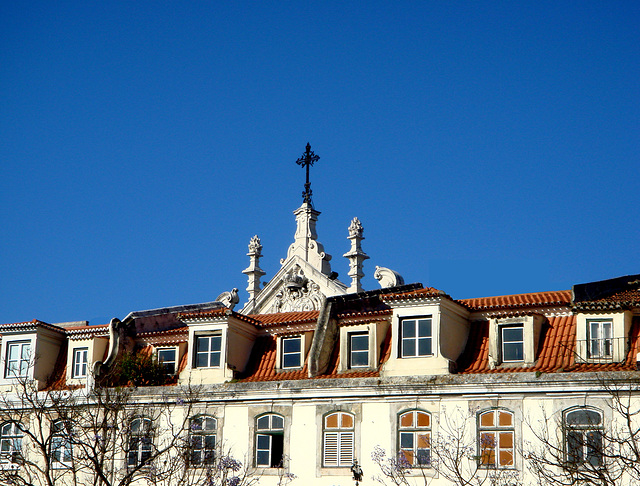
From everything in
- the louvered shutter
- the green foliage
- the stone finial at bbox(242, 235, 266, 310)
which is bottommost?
the louvered shutter

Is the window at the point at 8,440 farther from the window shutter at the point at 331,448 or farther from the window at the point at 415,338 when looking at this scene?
the window at the point at 415,338

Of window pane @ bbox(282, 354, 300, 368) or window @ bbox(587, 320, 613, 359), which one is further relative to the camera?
window pane @ bbox(282, 354, 300, 368)

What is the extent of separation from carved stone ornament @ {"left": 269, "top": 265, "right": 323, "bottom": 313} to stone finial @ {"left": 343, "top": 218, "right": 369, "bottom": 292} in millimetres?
2123

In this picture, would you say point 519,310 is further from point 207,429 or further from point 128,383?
point 128,383

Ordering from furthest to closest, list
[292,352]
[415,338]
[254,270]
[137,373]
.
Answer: [254,270] → [137,373] → [292,352] → [415,338]

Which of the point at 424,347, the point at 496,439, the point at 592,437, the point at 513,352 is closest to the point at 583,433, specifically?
the point at 592,437

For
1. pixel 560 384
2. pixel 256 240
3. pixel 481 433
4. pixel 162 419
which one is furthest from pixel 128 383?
pixel 256 240

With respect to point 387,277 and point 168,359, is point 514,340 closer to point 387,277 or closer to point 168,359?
point 168,359

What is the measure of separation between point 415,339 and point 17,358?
14638 millimetres

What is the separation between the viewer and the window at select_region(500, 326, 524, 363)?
1215 inches

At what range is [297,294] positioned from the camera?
61469 mm

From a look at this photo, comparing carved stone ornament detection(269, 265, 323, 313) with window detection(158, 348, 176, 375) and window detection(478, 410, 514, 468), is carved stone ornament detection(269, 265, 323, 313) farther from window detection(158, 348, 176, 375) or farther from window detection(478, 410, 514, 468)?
window detection(478, 410, 514, 468)

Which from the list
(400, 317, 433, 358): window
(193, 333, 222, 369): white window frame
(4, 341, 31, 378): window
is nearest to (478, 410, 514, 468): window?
(400, 317, 433, 358): window

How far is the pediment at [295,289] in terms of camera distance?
197 ft
